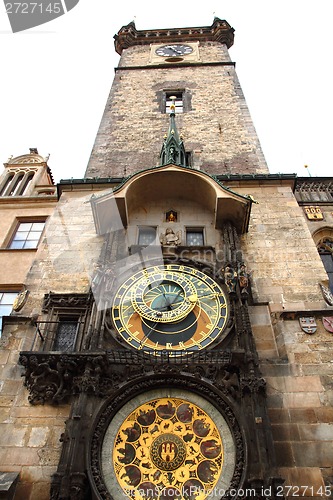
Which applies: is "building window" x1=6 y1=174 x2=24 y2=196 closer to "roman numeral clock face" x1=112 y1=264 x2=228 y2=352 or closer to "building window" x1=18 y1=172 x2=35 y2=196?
"building window" x1=18 y1=172 x2=35 y2=196

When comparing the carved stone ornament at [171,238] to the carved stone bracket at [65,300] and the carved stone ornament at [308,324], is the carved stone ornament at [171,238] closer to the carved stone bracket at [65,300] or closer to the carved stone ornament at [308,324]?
the carved stone bracket at [65,300]

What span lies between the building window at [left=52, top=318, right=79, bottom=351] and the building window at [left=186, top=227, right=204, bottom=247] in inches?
120

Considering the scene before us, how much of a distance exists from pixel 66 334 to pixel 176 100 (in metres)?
12.1

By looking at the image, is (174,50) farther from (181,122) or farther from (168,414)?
(168,414)

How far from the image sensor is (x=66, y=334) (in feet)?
27.2

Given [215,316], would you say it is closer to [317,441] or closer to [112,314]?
[112,314]

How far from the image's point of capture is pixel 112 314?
813cm

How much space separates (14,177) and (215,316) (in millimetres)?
8526

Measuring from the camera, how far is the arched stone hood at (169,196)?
9.88 m

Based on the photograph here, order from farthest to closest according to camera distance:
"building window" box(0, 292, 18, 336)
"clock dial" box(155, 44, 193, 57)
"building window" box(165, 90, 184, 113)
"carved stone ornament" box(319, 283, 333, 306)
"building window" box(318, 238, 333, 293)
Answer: "clock dial" box(155, 44, 193, 57), "building window" box(165, 90, 184, 113), "building window" box(318, 238, 333, 293), "building window" box(0, 292, 18, 336), "carved stone ornament" box(319, 283, 333, 306)

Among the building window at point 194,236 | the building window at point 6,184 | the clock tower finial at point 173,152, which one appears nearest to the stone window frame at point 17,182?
the building window at point 6,184

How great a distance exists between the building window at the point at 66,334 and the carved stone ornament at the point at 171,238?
2516 mm

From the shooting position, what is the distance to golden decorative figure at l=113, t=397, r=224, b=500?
6105 mm

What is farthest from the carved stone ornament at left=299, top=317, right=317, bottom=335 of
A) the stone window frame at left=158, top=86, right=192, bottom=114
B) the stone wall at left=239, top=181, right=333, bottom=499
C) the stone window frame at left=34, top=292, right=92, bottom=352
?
the stone window frame at left=158, top=86, right=192, bottom=114
